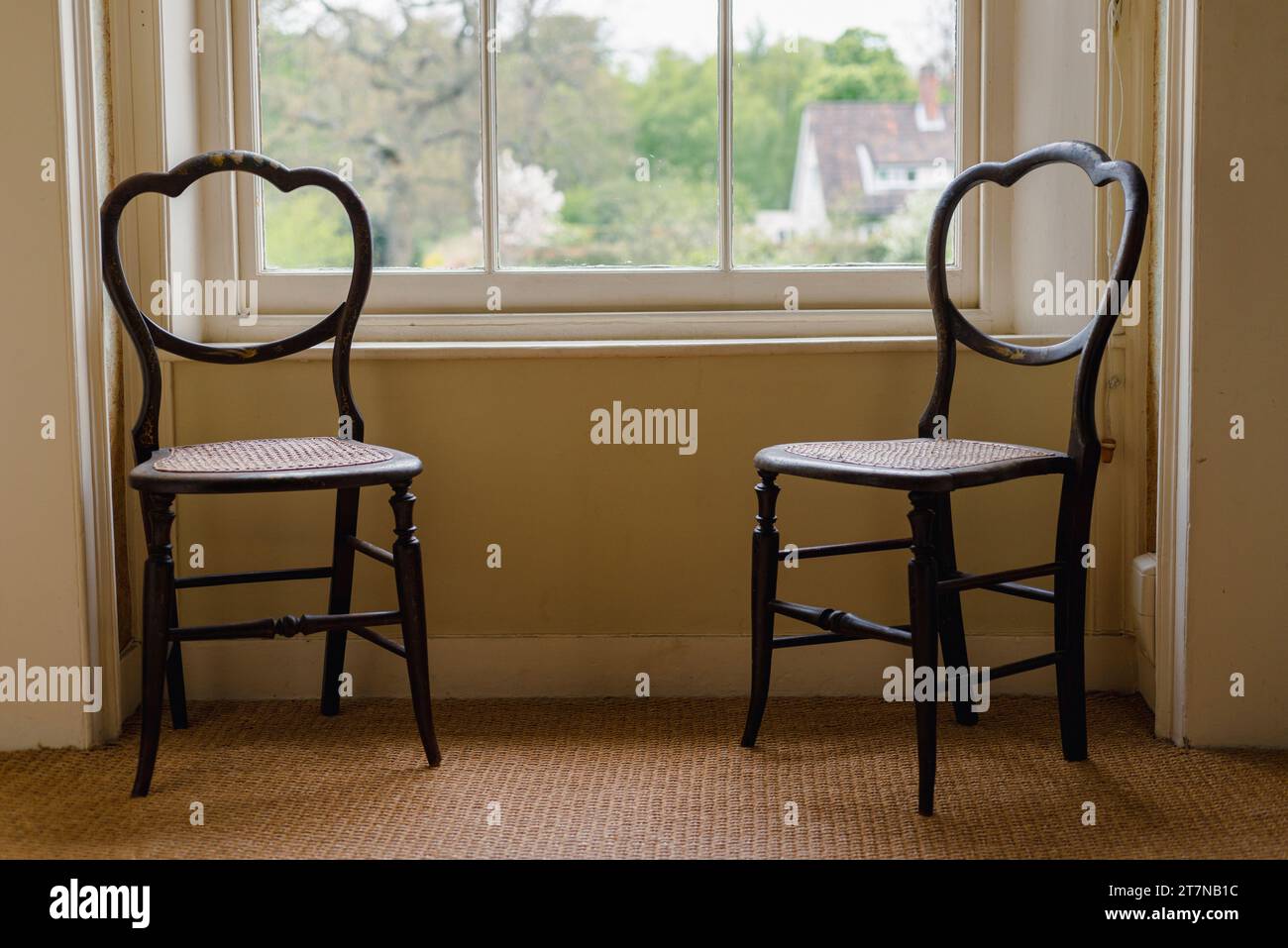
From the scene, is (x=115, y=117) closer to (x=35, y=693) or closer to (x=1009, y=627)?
(x=35, y=693)

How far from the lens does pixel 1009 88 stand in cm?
242

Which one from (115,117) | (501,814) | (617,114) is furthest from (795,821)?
(115,117)

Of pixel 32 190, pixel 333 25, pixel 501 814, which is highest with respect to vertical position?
pixel 333 25

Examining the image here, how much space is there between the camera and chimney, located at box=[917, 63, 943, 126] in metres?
2.47

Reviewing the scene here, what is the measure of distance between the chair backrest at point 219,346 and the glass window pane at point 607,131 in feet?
1.22

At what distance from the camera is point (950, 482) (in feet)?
5.82

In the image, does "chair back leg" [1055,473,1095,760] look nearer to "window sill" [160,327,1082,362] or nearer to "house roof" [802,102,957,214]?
"window sill" [160,327,1082,362]

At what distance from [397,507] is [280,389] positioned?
1.78 ft

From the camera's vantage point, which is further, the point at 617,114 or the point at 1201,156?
the point at 617,114

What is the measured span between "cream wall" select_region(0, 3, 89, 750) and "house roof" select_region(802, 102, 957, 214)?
1349 mm

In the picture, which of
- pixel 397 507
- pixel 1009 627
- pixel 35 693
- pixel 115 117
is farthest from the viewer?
pixel 1009 627

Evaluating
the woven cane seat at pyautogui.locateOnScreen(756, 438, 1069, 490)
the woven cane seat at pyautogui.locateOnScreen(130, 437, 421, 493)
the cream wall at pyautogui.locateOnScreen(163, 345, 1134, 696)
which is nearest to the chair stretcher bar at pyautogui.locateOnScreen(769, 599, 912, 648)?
the woven cane seat at pyautogui.locateOnScreen(756, 438, 1069, 490)

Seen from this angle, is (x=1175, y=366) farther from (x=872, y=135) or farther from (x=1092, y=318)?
(x=872, y=135)

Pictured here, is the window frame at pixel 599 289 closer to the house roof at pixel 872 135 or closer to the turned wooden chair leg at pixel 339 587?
the house roof at pixel 872 135
